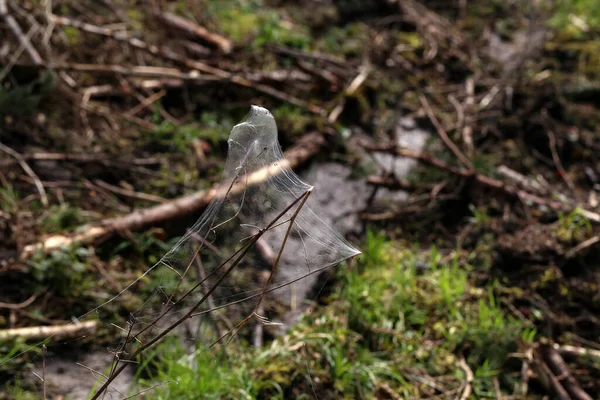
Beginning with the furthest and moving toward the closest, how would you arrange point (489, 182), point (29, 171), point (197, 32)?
point (197, 32) < point (489, 182) < point (29, 171)

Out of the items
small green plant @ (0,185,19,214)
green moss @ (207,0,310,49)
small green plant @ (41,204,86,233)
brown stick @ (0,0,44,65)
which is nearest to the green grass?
small green plant @ (41,204,86,233)

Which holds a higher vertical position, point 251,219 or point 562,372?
point 251,219

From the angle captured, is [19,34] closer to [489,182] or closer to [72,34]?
[72,34]

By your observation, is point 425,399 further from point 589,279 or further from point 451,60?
point 451,60

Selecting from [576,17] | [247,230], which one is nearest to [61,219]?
[247,230]

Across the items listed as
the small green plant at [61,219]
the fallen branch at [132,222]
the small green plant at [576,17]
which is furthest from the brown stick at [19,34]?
the small green plant at [576,17]

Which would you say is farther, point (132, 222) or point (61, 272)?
point (132, 222)

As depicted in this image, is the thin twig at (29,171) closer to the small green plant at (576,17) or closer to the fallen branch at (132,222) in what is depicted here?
the fallen branch at (132,222)

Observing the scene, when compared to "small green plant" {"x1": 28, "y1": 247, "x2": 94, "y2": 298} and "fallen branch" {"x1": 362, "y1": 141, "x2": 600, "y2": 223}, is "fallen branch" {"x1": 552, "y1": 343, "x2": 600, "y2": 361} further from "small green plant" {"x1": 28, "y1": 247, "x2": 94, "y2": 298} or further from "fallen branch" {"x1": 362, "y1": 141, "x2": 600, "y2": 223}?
"small green plant" {"x1": 28, "y1": 247, "x2": 94, "y2": 298}
